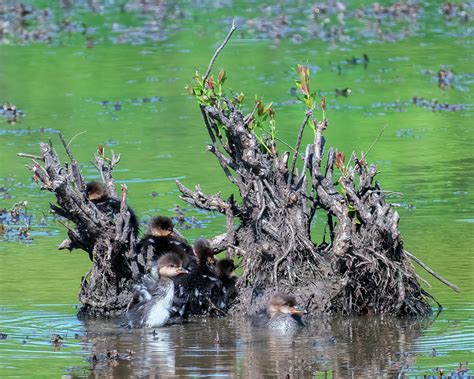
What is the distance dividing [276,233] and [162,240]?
0.85 m

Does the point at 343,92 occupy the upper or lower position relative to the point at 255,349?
lower

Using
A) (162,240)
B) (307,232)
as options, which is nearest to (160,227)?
(162,240)

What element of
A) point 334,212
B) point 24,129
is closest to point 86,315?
point 334,212

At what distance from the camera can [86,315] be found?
29.8ft

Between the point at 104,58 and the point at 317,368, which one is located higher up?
the point at 317,368

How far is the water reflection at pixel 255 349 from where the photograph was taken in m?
7.51

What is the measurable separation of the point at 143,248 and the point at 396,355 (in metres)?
2.27

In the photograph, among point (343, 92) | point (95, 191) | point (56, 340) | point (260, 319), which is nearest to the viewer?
point (56, 340)

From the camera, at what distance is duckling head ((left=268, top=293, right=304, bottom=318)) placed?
8.51 metres

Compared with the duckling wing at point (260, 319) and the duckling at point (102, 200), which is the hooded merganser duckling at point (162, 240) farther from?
the duckling wing at point (260, 319)

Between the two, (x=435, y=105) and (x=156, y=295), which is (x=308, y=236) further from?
(x=435, y=105)

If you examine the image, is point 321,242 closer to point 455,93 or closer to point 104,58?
point 455,93

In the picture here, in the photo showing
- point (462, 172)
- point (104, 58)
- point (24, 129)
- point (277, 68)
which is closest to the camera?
point (462, 172)

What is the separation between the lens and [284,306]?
8.51 m
